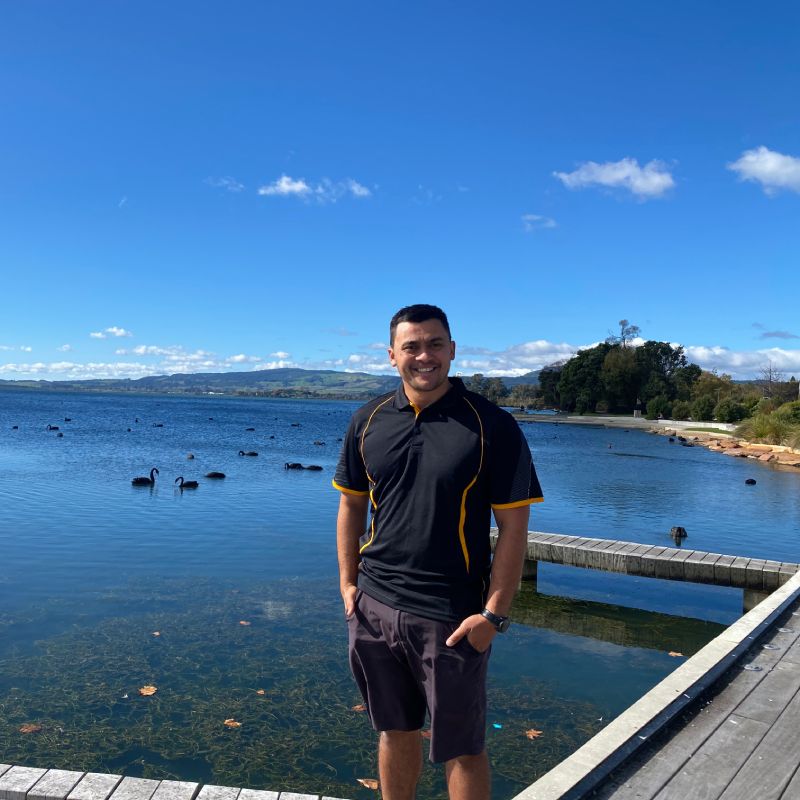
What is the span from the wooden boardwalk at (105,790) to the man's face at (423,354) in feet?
6.68

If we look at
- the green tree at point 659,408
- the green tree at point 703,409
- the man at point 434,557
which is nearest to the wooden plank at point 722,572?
the man at point 434,557

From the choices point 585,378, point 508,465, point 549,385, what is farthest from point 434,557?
point 549,385

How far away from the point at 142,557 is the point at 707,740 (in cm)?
954

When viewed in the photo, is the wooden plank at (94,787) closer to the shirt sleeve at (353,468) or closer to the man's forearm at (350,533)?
the man's forearm at (350,533)

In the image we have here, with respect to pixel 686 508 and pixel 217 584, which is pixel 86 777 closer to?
pixel 217 584

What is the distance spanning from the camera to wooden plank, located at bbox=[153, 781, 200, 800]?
3350 mm

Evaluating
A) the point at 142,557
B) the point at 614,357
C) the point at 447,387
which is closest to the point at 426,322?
the point at 447,387

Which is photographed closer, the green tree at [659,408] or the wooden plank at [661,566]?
the wooden plank at [661,566]

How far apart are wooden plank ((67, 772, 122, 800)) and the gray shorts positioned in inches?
55.1

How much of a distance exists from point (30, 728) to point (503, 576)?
4539 mm

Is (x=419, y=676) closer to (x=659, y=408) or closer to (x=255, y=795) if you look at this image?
(x=255, y=795)

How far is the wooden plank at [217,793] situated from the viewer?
334 cm

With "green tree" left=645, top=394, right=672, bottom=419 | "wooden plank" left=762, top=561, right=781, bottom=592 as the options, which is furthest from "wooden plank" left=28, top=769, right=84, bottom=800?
"green tree" left=645, top=394, right=672, bottom=419

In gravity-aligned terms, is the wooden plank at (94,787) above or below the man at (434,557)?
below
